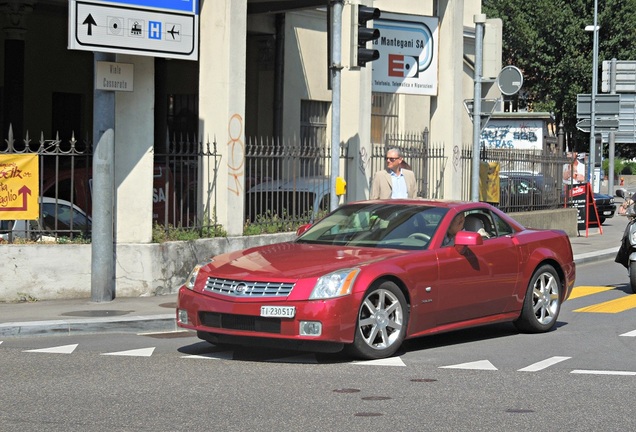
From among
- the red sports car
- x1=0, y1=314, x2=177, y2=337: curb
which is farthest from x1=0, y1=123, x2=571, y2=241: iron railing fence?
the red sports car

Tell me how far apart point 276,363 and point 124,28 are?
18.7 feet

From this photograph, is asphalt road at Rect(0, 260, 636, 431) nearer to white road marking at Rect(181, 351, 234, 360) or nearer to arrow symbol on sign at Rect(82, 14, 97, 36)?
white road marking at Rect(181, 351, 234, 360)

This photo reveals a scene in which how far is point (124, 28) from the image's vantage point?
13734 millimetres

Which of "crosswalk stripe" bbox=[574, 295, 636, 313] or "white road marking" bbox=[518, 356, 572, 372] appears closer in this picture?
"white road marking" bbox=[518, 356, 572, 372]

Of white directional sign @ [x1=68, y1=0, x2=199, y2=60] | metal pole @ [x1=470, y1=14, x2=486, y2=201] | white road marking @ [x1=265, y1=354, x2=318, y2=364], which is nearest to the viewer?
white road marking @ [x1=265, y1=354, x2=318, y2=364]

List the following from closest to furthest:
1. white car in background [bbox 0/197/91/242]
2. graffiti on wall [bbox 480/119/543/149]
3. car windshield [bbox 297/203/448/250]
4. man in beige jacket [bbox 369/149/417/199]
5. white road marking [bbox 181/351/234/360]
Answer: white road marking [bbox 181/351/234/360], car windshield [bbox 297/203/448/250], white car in background [bbox 0/197/91/242], man in beige jacket [bbox 369/149/417/199], graffiti on wall [bbox 480/119/543/149]

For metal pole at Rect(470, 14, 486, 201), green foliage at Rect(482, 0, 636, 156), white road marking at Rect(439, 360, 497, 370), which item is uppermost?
green foliage at Rect(482, 0, 636, 156)

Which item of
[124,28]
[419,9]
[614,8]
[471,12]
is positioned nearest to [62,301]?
[124,28]

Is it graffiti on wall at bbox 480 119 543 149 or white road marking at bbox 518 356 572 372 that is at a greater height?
graffiti on wall at bbox 480 119 543 149

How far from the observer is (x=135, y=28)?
13.9 metres

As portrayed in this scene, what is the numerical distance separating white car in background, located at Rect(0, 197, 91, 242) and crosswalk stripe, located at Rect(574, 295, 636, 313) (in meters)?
6.48

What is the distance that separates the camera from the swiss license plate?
938cm

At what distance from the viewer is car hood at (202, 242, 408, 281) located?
969cm

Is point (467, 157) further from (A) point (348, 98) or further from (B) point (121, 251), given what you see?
(B) point (121, 251)
